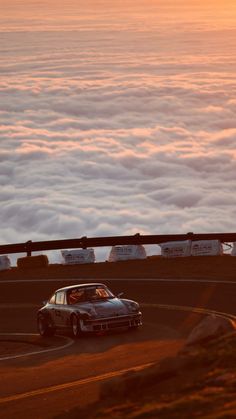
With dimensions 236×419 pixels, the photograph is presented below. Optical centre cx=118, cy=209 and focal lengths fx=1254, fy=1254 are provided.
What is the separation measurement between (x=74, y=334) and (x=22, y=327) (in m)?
3.62

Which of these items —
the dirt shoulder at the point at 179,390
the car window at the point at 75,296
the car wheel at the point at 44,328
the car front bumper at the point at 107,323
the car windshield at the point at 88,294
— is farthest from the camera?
the car wheel at the point at 44,328

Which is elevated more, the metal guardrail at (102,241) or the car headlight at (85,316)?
the metal guardrail at (102,241)

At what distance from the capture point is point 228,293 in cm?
3534

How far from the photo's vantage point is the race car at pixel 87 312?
2919 centimetres

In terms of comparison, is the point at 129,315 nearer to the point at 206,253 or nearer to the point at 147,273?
the point at 147,273

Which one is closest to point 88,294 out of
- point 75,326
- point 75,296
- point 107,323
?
point 75,296

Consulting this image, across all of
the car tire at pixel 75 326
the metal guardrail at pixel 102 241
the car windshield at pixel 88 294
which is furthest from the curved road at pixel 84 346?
the metal guardrail at pixel 102 241

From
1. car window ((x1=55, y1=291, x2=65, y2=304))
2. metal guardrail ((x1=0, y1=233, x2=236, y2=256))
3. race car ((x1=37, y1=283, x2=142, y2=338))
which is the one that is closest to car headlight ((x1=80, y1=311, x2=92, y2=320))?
race car ((x1=37, y1=283, x2=142, y2=338))

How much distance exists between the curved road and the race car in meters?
0.32

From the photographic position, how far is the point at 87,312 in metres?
29.3

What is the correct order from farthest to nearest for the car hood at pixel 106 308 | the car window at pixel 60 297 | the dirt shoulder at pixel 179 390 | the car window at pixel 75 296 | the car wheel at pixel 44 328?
the car wheel at pixel 44 328 → the car window at pixel 60 297 → the car window at pixel 75 296 → the car hood at pixel 106 308 → the dirt shoulder at pixel 179 390

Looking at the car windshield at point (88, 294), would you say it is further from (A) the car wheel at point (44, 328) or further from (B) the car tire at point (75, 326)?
(A) the car wheel at point (44, 328)

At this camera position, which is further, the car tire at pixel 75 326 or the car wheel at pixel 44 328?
the car wheel at pixel 44 328

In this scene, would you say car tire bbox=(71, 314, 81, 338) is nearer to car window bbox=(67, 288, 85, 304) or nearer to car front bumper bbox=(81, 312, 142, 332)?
car front bumper bbox=(81, 312, 142, 332)
